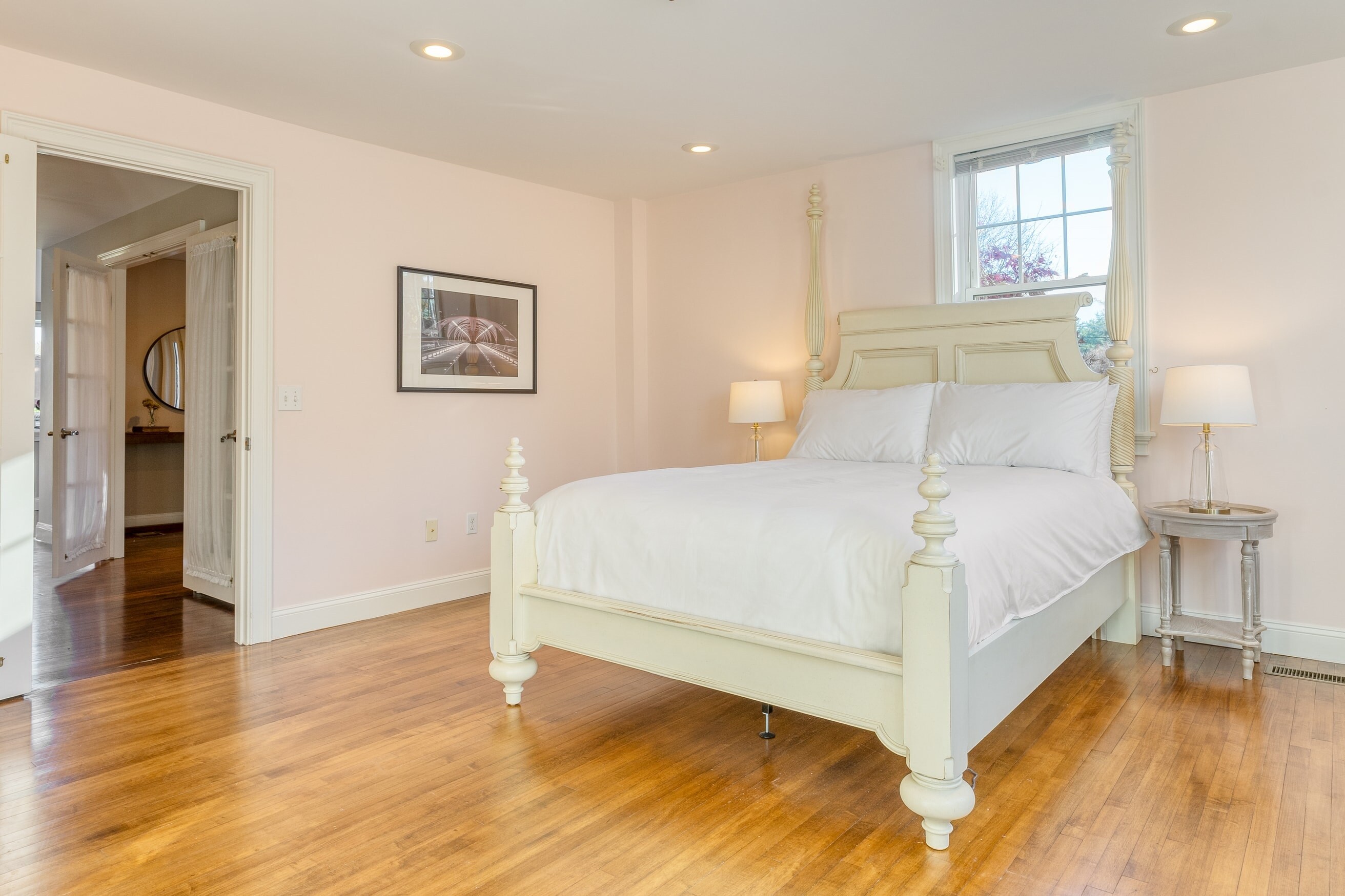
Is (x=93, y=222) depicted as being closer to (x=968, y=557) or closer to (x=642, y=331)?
(x=642, y=331)

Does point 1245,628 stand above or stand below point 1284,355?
below

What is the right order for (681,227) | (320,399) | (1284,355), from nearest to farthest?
(1284,355)
(320,399)
(681,227)

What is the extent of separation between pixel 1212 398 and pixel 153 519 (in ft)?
25.4

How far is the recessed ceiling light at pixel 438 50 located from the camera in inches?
117

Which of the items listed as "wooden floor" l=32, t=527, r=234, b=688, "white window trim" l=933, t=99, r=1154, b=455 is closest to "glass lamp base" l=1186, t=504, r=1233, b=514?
"white window trim" l=933, t=99, r=1154, b=455

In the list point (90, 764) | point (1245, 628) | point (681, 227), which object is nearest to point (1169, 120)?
point (1245, 628)

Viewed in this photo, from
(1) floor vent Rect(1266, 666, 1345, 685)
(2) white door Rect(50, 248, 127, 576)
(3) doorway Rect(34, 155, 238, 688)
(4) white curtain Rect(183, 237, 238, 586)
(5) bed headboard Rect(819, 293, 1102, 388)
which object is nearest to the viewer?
(1) floor vent Rect(1266, 666, 1345, 685)

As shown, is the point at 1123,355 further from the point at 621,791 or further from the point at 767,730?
the point at 621,791

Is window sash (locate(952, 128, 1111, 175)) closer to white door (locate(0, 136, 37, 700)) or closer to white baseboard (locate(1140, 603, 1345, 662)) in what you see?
white baseboard (locate(1140, 603, 1345, 662))

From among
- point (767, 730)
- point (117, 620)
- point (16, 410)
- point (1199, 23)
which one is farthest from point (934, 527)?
point (117, 620)

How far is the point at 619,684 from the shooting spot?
3.06 meters

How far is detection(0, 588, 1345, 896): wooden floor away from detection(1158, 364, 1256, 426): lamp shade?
0.97 meters

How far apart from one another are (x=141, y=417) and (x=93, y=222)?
188cm

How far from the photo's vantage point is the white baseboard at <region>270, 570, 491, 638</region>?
381 centimetres
